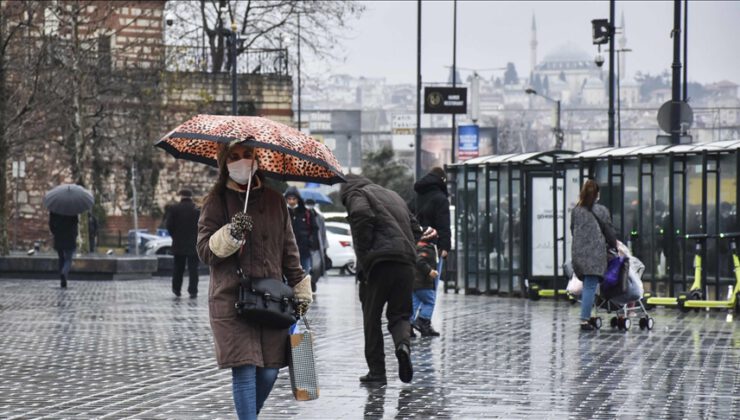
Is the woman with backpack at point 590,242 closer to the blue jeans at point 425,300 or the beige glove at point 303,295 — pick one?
the blue jeans at point 425,300

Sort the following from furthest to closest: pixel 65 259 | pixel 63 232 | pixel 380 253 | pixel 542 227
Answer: pixel 65 259 → pixel 63 232 → pixel 542 227 → pixel 380 253

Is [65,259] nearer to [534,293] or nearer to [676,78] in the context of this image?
[534,293]

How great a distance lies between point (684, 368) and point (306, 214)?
41.5 feet

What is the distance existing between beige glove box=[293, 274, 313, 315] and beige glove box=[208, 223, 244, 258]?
1.71 ft

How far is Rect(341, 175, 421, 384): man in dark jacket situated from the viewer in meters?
13.0

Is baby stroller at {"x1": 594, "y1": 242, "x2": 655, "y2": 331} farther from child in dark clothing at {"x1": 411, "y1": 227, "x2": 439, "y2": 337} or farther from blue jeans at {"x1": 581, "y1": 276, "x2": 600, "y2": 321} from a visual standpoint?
child in dark clothing at {"x1": 411, "y1": 227, "x2": 439, "y2": 337}

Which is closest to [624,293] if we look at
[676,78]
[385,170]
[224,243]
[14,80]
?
[224,243]

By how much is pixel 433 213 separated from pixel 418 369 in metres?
3.38

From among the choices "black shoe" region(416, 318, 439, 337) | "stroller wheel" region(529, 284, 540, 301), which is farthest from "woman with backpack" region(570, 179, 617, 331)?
"stroller wheel" region(529, 284, 540, 301)

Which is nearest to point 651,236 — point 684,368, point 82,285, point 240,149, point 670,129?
point 670,129

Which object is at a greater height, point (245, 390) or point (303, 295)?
point (303, 295)

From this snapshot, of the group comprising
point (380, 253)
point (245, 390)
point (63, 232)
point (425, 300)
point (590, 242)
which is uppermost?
point (380, 253)

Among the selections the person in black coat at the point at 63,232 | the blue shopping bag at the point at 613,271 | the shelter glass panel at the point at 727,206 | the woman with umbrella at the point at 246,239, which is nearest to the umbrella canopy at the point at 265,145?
the woman with umbrella at the point at 246,239

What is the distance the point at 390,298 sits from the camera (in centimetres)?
1327
